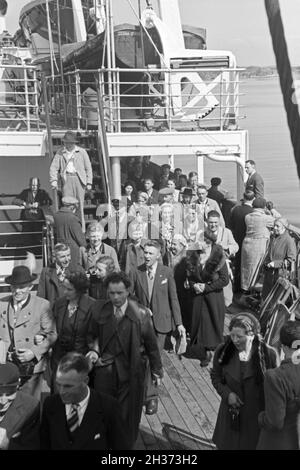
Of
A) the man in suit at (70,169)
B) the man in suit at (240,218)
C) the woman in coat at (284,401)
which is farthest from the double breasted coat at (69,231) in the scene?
the woman in coat at (284,401)

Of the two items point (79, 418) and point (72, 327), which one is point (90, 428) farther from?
point (72, 327)

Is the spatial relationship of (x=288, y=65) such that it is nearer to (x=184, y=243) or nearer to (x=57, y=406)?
(x=57, y=406)

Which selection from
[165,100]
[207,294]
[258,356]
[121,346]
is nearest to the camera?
[258,356]

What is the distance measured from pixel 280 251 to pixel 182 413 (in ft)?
7.53

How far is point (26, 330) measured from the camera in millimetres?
4129

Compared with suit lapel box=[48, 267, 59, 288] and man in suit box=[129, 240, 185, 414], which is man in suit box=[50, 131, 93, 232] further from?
suit lapel box=[48, 267, 59, 288]

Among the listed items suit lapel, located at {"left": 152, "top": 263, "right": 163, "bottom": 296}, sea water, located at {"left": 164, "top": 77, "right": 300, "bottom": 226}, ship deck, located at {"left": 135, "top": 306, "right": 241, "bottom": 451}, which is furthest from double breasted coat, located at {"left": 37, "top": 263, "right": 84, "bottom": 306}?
sea water, located at {"left": 164, "top": 77, "right": 300, "bottom": 226}

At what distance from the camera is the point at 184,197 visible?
293 inches

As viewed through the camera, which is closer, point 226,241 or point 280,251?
point 226,241

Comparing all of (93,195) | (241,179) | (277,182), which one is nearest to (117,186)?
(93,195)

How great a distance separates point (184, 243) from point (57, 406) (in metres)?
3.67

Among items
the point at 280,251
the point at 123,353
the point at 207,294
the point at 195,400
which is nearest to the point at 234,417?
A: the point at 123,353

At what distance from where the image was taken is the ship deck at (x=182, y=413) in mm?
4481

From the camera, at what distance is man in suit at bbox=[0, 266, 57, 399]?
409 centimetres
